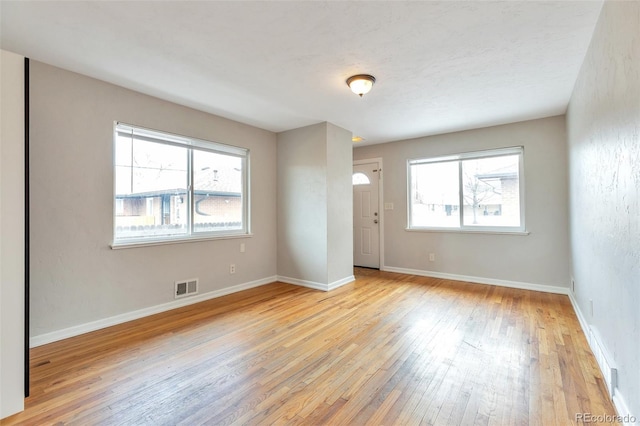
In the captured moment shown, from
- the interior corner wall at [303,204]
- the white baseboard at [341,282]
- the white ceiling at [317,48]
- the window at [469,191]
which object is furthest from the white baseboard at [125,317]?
the window at [469,191]

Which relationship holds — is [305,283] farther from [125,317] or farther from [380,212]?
[125,317]

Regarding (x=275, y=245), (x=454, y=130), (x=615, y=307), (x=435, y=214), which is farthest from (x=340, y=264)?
(x=615, y=307)

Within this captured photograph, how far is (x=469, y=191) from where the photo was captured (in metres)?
4.72

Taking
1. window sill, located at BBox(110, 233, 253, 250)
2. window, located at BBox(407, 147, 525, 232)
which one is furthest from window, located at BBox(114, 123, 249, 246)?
window, located at BBox(407, 147, 525, 232)

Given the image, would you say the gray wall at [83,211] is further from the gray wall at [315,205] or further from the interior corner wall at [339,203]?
the interior corner wall at [339,203]

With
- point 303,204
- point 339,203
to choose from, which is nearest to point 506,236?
point 339,203

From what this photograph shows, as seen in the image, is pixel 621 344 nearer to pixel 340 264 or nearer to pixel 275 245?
pixel 340 264

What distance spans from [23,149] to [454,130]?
495 centimetres

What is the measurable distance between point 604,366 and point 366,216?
4.04m

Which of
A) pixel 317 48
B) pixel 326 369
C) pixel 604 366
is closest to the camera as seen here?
pixel 604 366

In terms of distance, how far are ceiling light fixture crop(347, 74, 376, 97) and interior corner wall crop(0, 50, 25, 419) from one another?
2329mm

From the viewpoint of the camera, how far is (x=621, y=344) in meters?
1.67

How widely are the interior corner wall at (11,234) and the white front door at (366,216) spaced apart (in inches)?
189

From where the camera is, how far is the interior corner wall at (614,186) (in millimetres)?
1434
